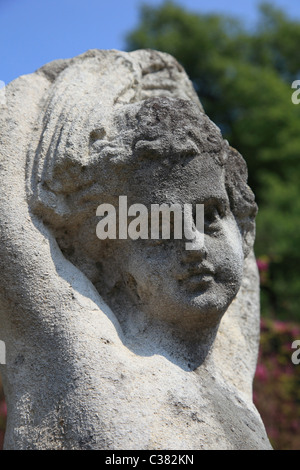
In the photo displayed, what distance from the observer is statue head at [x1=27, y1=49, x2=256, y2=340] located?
65.0 inches

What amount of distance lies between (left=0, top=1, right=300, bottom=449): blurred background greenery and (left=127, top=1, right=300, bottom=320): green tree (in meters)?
0.01

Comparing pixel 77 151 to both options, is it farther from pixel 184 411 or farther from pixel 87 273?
pixel 184 411

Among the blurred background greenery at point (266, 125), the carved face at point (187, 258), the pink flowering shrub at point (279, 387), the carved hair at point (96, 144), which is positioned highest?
the blurred background greenery at point (266, 125)

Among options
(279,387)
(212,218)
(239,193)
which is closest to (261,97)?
(279,387)

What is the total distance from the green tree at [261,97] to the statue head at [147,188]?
15.9 feet

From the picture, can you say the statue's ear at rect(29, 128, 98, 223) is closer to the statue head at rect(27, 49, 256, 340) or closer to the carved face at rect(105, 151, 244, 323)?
the statue head at rect(27, 49, 256, 340)

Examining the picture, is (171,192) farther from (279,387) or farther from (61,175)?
(279,387)

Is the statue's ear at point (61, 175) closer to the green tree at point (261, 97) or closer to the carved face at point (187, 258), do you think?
the carved face at point (187, 258)

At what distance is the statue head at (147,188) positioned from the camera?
1650 mm

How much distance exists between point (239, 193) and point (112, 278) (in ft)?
1.50

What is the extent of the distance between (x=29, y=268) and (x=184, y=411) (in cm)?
54

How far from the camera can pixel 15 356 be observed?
1.62m

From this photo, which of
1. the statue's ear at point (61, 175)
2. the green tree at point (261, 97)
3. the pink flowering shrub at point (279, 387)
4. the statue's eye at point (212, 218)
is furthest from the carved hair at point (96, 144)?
the green tree at point (261, 97)
